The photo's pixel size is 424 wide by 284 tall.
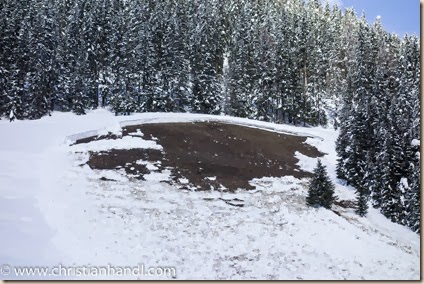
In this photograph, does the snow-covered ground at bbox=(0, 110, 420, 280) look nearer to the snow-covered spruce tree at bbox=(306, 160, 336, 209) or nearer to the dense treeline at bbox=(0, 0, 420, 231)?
the snow-covered spruce tree at bbox=(306, 160, 336, 209)

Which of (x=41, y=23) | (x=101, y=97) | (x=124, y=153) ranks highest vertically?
(x=41, y=23)

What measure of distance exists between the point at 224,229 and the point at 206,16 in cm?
5789

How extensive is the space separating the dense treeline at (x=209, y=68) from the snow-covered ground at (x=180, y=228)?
6955 mm

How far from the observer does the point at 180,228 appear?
18781 mm

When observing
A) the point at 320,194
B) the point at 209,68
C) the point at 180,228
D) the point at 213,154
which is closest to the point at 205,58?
the point at 209,68

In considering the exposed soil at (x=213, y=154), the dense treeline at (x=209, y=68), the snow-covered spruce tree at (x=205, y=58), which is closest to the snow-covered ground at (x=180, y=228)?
the exposed soil at (x=213, y=154)

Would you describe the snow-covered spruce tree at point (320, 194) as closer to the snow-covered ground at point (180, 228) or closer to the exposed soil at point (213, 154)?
the snow-covered ground at point (180, 228)

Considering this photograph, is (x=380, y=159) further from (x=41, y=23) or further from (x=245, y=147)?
(x=41, y=23)

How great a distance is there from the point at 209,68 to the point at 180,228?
39053 millimetres

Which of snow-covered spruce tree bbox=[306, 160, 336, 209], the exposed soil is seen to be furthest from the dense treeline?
the exposed soil

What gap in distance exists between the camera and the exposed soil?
26844 mm

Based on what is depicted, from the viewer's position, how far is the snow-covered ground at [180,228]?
15.2m

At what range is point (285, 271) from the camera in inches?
606

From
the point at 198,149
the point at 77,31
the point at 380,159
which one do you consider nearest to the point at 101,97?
the point at 77,31
